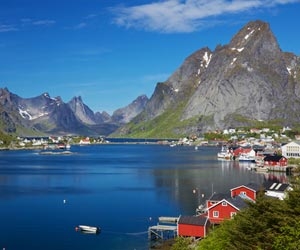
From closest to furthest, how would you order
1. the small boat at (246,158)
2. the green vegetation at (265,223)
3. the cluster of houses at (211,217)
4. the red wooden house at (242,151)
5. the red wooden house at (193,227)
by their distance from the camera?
the green vegetation at (265,223)
the red wooden house at (193,227)
the cluster of houses at (211,217)
the small boat at (246,158)
the red wooden house at (242,151)

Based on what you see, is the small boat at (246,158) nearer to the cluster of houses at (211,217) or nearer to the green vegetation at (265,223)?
the cluster of houses at (211,217)

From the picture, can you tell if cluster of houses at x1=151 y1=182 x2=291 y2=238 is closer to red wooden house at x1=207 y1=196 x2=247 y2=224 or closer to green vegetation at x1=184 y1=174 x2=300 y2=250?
red wooden house at x1=207 y1=196 x2=247 y2=224

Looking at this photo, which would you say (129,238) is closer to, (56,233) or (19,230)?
(56,233)

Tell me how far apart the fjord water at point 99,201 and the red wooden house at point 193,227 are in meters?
2.92

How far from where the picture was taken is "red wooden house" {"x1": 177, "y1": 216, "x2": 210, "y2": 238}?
31312mm

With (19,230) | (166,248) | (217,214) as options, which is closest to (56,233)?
(19,230)

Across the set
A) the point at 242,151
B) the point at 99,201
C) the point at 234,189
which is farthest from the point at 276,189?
the point at 242,151

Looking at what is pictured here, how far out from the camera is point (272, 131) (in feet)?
592

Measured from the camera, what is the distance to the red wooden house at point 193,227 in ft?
103

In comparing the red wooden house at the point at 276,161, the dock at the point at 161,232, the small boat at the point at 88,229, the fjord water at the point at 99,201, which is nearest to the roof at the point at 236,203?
the dock at the point at 161,232

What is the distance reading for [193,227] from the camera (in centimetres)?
3161

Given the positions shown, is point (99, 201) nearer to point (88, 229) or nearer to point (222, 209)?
point (88, 229)

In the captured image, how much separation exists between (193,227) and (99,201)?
67.0 ft

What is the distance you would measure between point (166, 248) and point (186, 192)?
22107mm
